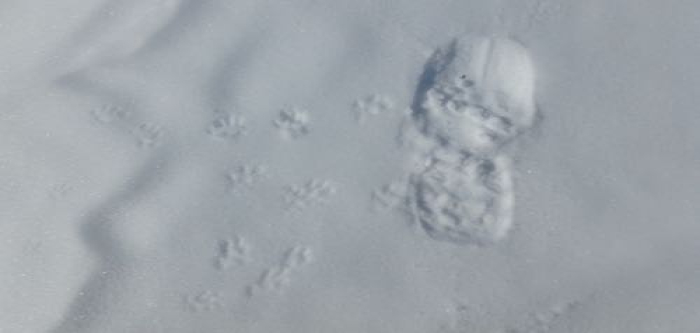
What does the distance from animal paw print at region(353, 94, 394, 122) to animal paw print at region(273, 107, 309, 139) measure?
0.35ft

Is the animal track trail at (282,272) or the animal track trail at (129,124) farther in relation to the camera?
the animal track trail at (129,124)

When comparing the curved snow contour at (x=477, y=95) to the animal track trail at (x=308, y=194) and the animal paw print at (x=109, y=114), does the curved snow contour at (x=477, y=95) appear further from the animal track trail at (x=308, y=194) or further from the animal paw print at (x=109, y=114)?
the animal paw print at (x=109, y=114)

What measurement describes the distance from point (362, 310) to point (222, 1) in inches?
30.5

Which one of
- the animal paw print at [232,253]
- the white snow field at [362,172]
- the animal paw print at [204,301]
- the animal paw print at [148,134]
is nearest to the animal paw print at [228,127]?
the white snow field at [362,172]

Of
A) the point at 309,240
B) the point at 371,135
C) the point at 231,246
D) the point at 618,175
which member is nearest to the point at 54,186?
the point at 231,246

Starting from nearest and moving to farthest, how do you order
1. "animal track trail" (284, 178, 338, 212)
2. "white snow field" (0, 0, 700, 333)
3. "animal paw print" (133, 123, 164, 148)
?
"white snow field" (0, 0, 700, 333) < "animal track trail" (284, 178, 338, 212) < "animal paw print" (133, 123, 164, 148)

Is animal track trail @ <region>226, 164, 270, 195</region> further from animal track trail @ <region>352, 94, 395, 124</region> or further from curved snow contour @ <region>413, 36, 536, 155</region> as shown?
curved snow contour @ <region>413, 36, 536, 155</region>

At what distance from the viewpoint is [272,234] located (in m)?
1.32

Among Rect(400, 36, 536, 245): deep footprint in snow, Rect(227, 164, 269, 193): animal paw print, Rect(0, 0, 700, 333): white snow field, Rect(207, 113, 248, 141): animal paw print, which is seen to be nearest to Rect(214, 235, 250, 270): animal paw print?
Rect(0, 0, 700, 333): white snow field

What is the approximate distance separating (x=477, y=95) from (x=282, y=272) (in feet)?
1.66

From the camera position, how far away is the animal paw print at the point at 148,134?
1.45 m

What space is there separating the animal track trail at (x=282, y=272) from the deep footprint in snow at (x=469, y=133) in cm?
22

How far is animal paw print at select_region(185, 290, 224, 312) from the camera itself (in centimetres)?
127

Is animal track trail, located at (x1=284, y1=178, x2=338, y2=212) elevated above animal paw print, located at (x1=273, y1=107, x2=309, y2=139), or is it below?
below
